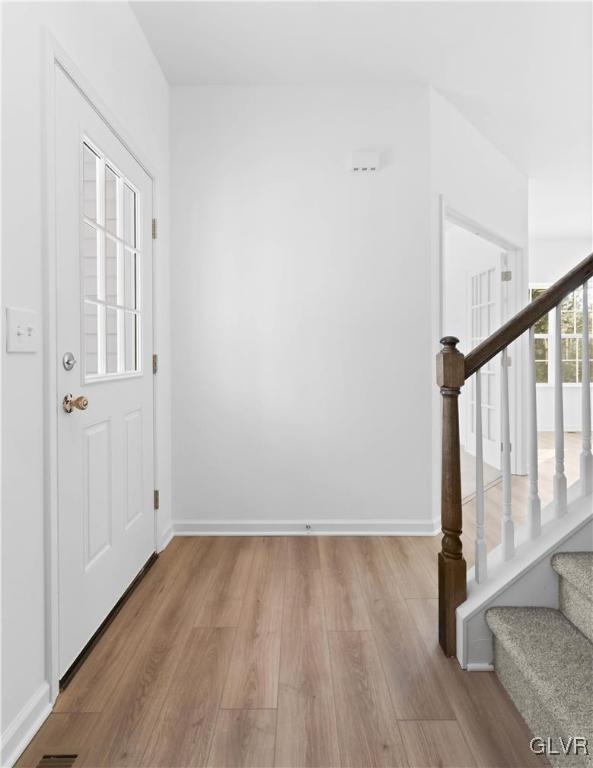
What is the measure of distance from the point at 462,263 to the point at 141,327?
3.96 metres

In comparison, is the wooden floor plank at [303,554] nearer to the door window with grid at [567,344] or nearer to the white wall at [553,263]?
the door window with grid at [567,344]

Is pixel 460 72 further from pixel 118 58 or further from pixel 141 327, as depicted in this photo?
pixel 141 327

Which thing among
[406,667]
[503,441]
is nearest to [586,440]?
[503,441]

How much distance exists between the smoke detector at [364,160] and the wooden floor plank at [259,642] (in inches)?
90.8

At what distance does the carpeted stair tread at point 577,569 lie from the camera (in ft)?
5.09

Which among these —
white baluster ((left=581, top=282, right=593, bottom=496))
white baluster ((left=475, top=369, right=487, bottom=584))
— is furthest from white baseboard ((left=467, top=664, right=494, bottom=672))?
white baluster ((left=581, top=282, right=593, bottom=496))

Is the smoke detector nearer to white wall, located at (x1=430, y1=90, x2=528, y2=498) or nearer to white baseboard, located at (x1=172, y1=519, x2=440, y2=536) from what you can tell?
white wall, located at (x1=430, y1=90, x2=528, y2=498)

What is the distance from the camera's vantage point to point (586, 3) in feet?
8.22

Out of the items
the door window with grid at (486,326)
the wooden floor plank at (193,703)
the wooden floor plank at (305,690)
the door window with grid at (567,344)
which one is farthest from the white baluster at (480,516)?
the door window with grid at (567,344)

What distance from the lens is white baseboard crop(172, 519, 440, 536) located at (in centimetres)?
315

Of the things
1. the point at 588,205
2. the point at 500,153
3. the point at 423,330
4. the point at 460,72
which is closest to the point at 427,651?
the point at 423,330

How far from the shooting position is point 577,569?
1623 mm

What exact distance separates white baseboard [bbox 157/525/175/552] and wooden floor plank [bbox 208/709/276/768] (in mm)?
1439

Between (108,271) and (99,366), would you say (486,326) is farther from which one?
(99,366)
